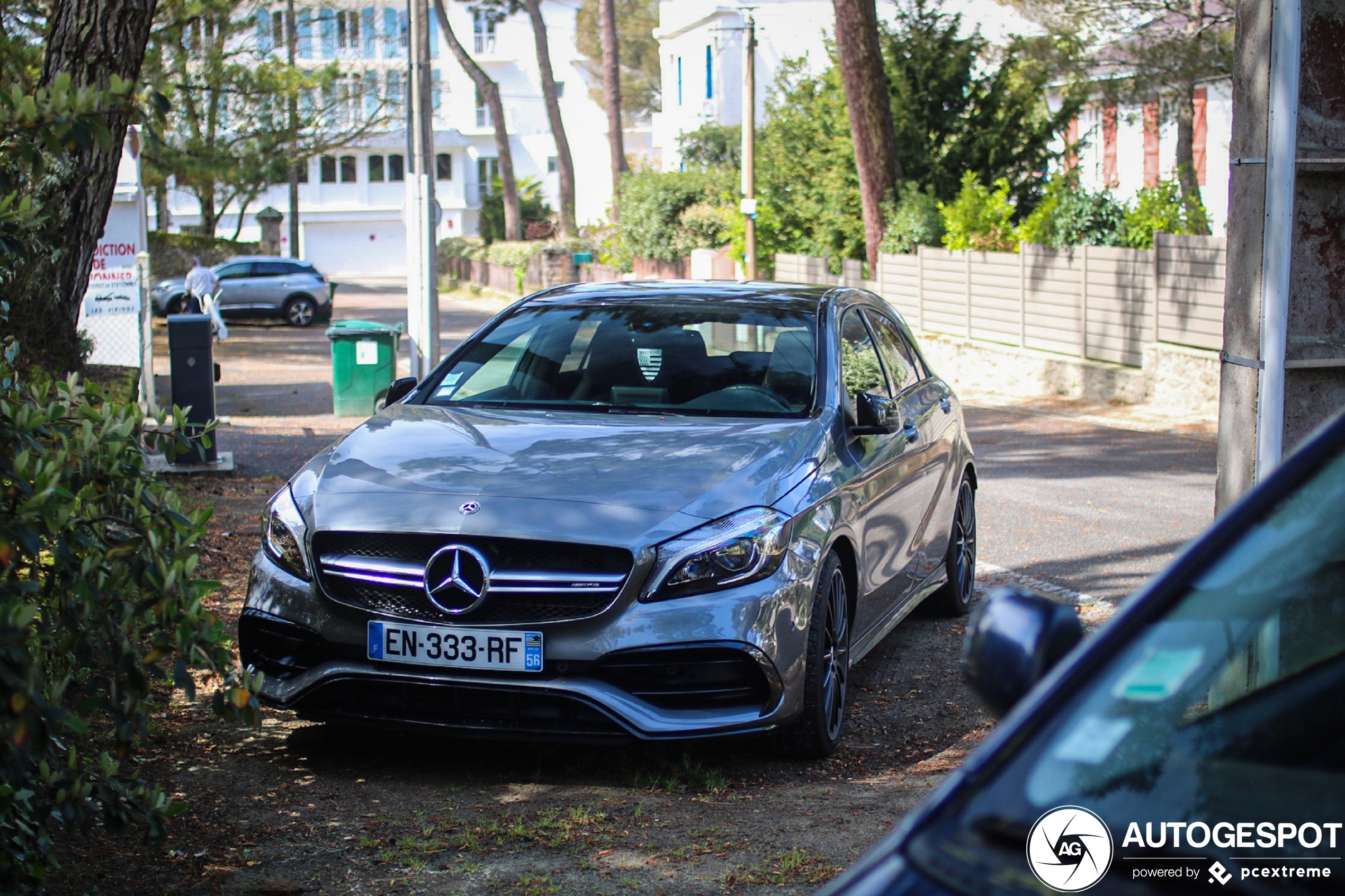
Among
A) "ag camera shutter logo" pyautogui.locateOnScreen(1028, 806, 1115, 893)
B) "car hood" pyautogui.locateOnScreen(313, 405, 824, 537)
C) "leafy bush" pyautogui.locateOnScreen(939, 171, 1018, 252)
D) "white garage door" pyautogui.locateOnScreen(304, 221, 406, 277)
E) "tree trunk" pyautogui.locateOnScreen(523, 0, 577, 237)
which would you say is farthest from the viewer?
"white garage door" pyautogui.locateOnScreen(304, 221, 406, 277)

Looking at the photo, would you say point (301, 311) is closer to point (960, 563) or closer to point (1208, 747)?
point (960, 563)

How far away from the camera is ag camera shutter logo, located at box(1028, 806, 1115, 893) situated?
5.68 feet

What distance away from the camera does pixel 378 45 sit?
2817 inches

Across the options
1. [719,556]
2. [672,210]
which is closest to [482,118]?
[672,210]

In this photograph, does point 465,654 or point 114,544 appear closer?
point 114,544

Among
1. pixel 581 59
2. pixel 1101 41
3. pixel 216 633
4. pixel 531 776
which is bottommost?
pixel 531 776

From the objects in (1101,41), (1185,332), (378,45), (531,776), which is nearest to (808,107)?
(1101,41)

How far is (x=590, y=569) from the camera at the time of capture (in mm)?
4574

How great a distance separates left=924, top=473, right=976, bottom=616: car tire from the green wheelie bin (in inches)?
389

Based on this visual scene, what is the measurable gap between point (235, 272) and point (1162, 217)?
24.5m

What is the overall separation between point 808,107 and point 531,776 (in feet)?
80.6

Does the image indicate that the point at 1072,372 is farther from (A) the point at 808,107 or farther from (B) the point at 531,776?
(B) the point at 531,776

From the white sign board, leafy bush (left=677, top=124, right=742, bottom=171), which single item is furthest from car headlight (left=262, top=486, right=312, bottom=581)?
leafy bush (left=677, top=124, right=742, bottom=171)

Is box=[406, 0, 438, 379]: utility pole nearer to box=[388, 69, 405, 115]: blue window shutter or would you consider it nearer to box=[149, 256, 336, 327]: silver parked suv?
box=[149, 256, 336, 327]: silver parked suv
